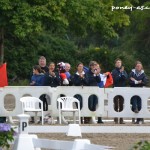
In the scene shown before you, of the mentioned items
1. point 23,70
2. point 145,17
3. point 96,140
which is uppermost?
point 145,17

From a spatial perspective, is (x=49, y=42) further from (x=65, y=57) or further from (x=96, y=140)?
(x=96, y=140)

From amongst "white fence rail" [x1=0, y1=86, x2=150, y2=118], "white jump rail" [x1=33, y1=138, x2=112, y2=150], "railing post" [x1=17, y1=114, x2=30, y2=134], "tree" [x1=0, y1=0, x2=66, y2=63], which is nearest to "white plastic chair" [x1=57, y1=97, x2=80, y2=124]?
"white fence rail" [x1=0, y1=86, x2=150, y2=118]

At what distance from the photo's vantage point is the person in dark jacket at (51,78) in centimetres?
2306

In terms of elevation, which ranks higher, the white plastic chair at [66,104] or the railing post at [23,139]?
the white plastic chair at [66,104]

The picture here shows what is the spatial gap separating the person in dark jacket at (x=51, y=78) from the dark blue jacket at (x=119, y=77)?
Result: 4.89 feet

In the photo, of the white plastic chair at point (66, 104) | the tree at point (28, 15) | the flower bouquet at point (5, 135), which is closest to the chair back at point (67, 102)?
the white plastic chair at point (66, 104)

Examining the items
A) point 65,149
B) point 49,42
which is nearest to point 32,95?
point 65,149

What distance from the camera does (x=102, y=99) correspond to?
2353cm

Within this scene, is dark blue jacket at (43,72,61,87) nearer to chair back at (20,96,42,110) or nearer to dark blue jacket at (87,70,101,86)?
dark blue jacket at (87,70,101,86)

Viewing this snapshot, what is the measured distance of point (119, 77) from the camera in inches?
931

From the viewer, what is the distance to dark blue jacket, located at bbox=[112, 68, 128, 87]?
77.2ft

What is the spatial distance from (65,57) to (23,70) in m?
2.98

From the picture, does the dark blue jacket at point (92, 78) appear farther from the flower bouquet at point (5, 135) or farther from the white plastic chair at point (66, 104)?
the flower bouquet at point (5, 135)

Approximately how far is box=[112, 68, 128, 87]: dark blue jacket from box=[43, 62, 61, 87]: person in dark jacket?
4.89 ft
